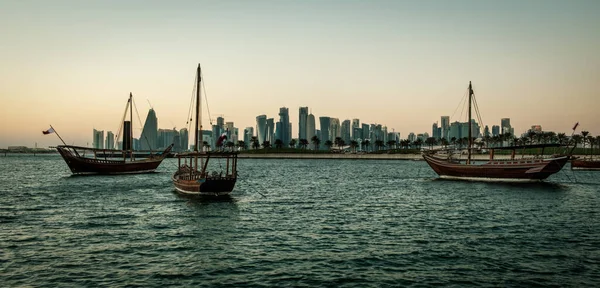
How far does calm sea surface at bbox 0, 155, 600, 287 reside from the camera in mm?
19828

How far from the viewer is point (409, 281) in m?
19.3

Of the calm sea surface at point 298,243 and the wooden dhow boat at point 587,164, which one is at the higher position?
the wooden dhow boat at point 587,164

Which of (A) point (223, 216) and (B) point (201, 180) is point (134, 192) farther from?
(A) point (223, 216)

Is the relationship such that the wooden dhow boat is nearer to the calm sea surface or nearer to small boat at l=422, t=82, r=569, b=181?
small boat at l=422, t=82, r=569, b=181

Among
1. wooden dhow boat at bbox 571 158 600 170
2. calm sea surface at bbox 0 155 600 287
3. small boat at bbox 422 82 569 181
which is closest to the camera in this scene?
calm sea surface at bbox 0 155 600 287

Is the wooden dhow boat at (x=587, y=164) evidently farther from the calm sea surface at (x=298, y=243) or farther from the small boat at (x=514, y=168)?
the calm sea surface at (x=298, y=243)

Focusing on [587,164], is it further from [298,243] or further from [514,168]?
[298,243]

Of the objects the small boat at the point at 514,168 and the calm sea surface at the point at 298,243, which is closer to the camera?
the calm sea surface at the point at 298,243

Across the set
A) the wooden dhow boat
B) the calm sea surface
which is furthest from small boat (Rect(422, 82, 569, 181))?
the wooden dhow boat

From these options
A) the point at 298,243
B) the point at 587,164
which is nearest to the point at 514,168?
the point at 298,243

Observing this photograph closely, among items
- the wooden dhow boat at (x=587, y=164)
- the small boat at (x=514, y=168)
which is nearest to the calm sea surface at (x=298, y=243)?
the small boat at (x=514, y=168)

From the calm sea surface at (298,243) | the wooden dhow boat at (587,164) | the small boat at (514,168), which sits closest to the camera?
the calm sea surface at (298,243)

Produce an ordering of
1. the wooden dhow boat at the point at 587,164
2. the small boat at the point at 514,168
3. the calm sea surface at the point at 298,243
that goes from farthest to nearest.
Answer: the wooden dhow boat at the point at 587,164 < the small boat at the point at 514,168 < the calm sea surface at the point at 298,243

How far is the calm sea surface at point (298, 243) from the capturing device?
1983cm
